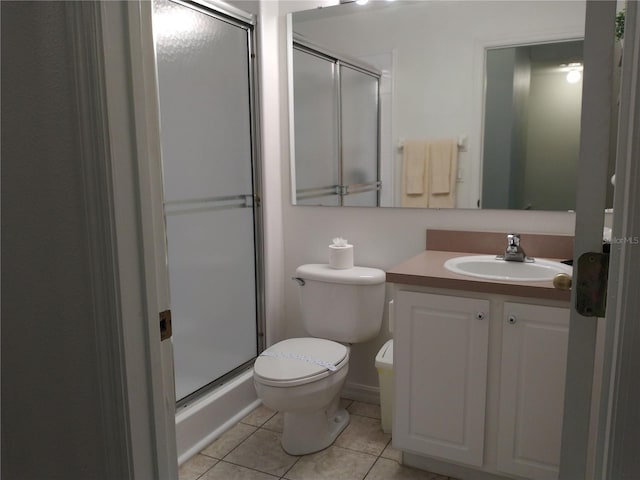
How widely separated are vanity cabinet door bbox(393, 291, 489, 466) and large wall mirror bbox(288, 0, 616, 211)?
64cm

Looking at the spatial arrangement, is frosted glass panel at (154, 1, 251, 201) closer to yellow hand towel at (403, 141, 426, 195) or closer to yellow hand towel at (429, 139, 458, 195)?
yellow hand towel at (403, 141, 426, 195)

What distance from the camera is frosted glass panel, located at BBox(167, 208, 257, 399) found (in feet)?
7.22

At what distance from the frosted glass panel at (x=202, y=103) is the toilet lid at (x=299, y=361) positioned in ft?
2.66

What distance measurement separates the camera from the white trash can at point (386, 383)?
2.30m

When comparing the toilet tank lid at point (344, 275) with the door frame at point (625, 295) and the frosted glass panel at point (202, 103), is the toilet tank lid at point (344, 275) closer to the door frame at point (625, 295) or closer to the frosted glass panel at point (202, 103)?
the frosted glass panel at point (202, 103)

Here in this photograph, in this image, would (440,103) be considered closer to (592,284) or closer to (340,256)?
(340,256)

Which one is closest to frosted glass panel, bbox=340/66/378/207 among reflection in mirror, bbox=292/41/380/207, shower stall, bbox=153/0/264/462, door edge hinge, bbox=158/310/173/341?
reflection in mirror, bbox=292/41/380/207

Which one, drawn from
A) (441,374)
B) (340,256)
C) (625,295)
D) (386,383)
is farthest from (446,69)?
(625,295)

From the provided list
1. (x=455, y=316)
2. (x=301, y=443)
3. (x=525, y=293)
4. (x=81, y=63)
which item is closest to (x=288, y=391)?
(x=301, y=443)

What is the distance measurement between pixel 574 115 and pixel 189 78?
1.64 meters

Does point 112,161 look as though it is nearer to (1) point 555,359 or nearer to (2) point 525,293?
(2) point 525,293

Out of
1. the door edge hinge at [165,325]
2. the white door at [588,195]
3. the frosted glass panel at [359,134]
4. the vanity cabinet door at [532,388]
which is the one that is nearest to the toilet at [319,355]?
the frosted glass panel at [359,134]

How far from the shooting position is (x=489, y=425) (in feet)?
6.21

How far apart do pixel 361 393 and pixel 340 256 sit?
31.9 inches
